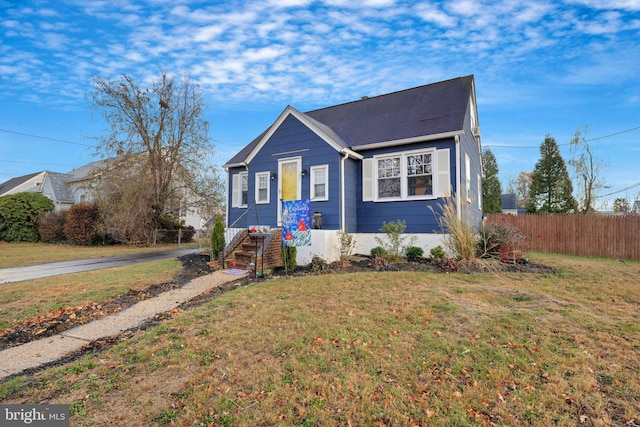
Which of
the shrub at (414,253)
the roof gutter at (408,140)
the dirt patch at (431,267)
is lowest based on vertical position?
the dirt patch at (431,267)

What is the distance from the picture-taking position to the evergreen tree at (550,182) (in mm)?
25547

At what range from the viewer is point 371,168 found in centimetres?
1195

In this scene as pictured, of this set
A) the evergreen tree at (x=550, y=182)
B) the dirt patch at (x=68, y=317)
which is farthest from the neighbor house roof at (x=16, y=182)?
the evergreen tree at (x=550, y=182)

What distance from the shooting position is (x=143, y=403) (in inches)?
116

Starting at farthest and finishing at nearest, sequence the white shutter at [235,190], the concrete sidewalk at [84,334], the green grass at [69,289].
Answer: the white shutter at [235,190] → the green grass at [69,289] → the concrete sidewalk at [84,334]

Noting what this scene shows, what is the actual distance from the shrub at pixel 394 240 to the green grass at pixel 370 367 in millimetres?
4271

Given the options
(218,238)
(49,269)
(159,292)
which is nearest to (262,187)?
(218,238)

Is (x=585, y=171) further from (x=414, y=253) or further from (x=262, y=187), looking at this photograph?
(x=262, y=187)

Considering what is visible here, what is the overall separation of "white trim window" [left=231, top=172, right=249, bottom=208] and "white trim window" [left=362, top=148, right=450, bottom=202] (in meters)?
5.78

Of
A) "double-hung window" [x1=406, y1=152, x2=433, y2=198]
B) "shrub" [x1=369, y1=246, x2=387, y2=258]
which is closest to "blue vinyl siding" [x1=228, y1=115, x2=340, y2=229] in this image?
"shrub" [x1=369, y1=246, x2=387, y2=258]

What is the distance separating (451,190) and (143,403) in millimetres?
9918

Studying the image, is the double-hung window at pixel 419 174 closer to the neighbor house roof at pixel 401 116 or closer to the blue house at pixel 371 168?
the blue house at pixel 371 168

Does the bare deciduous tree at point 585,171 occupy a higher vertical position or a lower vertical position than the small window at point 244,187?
higher

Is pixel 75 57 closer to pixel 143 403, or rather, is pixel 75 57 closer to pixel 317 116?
pixel 317 116
